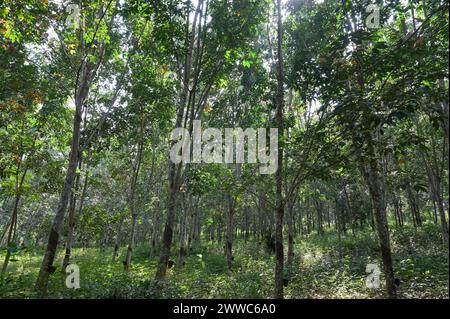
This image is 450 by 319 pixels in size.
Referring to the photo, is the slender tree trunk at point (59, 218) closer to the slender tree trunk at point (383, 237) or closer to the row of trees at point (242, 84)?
the row of trees at point (242, 84)

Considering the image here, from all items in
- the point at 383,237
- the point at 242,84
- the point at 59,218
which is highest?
the point at 242,84

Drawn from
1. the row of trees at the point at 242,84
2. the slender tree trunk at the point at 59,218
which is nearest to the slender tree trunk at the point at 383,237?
the row of trees at the point at 242,84

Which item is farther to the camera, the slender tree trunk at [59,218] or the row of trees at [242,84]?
the slender tree trunk at [59,218]

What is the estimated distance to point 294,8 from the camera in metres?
12.8

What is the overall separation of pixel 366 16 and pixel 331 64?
9.16ft

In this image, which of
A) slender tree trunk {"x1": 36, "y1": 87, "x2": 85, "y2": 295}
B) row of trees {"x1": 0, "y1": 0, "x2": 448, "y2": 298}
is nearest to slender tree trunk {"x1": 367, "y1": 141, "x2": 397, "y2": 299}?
row of trees {"x1": 0, "y1": 0, "x2": 448, "y2": 298}

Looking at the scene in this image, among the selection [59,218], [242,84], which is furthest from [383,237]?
[59,218]

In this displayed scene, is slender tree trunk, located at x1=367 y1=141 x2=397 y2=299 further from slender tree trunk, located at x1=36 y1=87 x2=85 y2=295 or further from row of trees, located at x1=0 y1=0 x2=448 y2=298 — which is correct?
slender tree trunk, located at x1=36 y1=87 x2=85 y2=295

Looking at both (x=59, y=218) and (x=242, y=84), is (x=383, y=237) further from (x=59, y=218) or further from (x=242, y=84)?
(x=59, y=218)

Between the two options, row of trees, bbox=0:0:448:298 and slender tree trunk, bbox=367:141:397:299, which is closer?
row of trees, bbox=0:0:448:298

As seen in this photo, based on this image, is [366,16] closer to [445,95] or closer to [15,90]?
[445,95]

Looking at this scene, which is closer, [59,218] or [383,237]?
[383,237]
